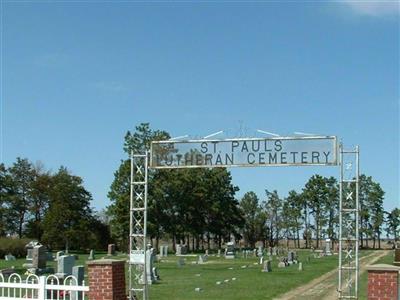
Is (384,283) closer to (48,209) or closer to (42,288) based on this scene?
(42,288)

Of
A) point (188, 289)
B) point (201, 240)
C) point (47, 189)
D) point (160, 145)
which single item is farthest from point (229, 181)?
point (160, 145)

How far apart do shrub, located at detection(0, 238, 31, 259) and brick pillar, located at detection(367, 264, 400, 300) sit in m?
48.4

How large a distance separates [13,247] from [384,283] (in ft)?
163

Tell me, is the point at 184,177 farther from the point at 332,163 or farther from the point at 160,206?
the point at 332,163

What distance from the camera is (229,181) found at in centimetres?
9512

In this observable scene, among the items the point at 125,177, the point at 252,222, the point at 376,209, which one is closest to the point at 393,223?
the point at 376,209

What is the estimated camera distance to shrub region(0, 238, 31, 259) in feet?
187

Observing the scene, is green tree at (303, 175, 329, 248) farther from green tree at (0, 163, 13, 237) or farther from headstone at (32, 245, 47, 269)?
headstone at (32, 245, 47, 269)

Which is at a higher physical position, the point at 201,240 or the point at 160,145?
the point at 160,145

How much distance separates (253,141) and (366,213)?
9853 cm

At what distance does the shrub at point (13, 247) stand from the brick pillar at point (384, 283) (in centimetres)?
4844

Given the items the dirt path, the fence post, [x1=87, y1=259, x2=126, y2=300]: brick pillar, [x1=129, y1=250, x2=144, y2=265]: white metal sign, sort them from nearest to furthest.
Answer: [x1=87, y1=259, x2=126, y2=300]: brick pillar < the fence post < [x1=129, y1=250, x2=144, y2=265]: white metal sign < the dirt path

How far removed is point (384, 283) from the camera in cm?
1298

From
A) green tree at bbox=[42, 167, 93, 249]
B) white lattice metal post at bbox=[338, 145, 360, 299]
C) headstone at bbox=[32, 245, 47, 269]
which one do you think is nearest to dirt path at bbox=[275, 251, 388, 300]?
white lattice metal post at bbox=[338, 145, 360, 299]
